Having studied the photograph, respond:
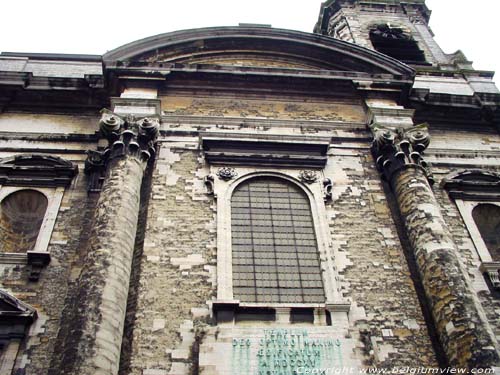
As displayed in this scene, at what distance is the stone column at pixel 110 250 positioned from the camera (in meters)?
7.89

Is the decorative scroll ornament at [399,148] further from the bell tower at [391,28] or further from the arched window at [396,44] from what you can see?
the arched window at [396,44]

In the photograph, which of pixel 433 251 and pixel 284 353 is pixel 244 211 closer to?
pixel 284 353

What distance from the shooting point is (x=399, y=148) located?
11992 mm

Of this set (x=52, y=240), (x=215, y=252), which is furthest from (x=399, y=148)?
(x=52, y=240)

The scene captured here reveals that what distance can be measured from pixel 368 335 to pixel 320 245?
→ 2150 millimetres

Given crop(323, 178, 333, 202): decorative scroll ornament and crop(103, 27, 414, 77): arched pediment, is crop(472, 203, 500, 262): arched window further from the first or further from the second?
crop(103, 27, 414, 77): arched pediment

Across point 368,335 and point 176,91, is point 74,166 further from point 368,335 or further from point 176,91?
point 368,335

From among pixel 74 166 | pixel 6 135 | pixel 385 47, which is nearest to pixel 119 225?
pixel 74 166

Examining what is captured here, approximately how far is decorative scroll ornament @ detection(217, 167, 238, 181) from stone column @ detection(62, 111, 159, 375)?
61.2 inches

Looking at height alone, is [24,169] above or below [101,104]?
below

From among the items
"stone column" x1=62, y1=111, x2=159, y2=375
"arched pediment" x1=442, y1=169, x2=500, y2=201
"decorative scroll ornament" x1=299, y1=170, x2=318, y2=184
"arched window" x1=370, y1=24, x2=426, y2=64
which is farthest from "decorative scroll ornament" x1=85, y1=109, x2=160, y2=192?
"arched window" x1=370, y1=24, x2=426, y2=64

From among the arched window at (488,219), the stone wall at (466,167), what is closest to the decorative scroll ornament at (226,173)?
the stone wall at (466,167)

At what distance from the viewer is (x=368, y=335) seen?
29.9 feet

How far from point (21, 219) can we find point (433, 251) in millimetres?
8229
